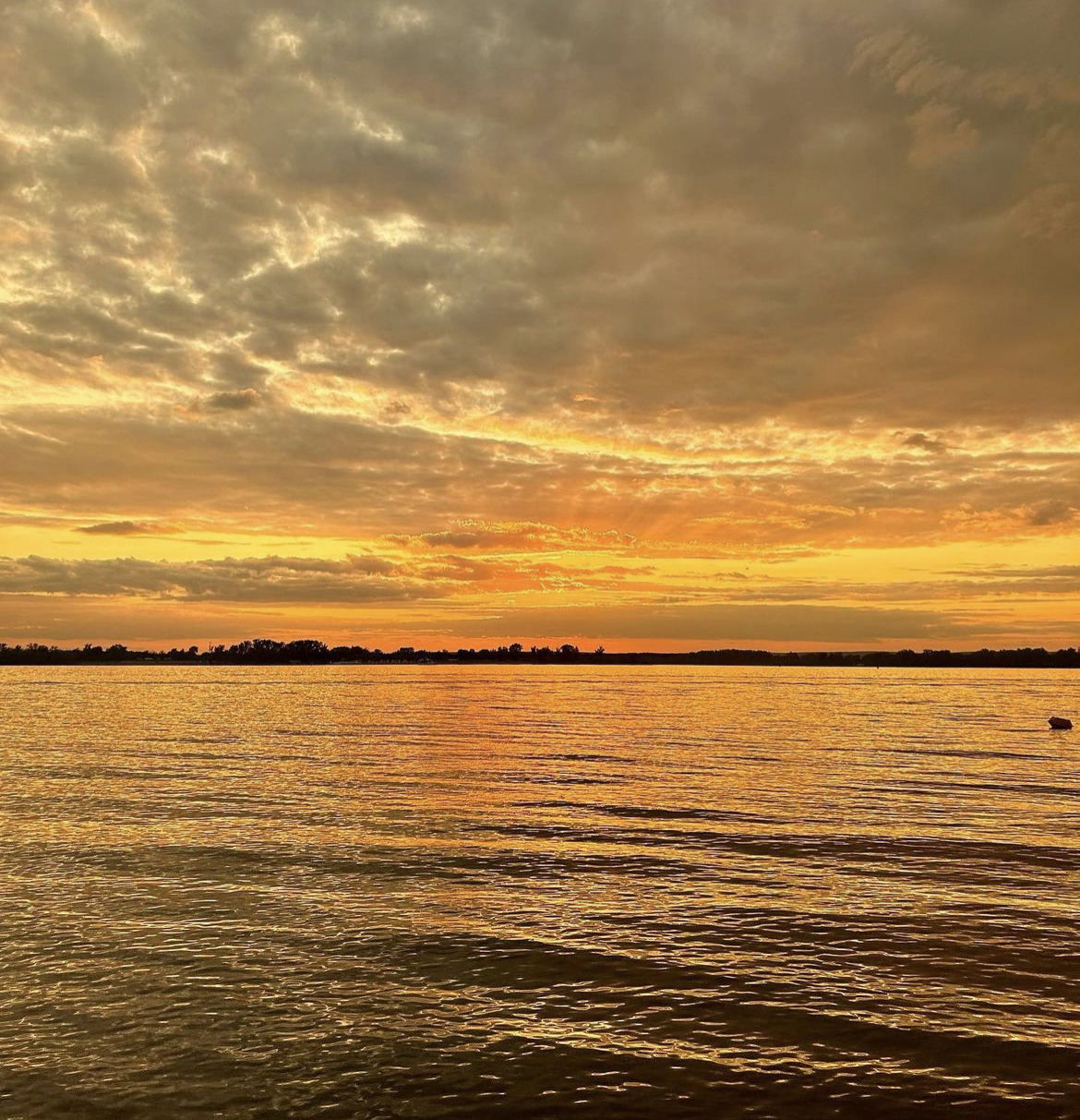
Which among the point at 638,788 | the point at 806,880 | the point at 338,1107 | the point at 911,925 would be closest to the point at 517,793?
the point at 638,788

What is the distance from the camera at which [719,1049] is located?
51.1 feet

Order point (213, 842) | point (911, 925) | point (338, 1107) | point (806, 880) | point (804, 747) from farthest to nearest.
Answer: point (804, 747) < point (213, 842) < point (806, 880) < point (911, 925) < point (338, 1107)

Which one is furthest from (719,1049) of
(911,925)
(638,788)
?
(638,788)

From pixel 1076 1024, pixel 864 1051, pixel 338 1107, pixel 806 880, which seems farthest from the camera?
pixel 806 880

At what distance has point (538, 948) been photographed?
20.6 meters

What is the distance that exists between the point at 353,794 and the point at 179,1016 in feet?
92.6

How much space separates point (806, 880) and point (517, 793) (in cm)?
2054

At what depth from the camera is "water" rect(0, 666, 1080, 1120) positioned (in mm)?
14336

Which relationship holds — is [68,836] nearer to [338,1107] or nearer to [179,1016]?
[179,1016]

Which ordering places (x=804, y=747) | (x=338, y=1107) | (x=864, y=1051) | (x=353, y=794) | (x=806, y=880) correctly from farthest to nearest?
(x=804, y=747), (x=353, y=794), (x=806, y=880), (x=864, y=1051), (x=338, y=1107)

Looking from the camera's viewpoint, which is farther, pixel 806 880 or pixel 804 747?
pixel 804 747

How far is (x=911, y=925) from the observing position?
74.0 ft

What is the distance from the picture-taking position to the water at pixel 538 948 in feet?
47.0

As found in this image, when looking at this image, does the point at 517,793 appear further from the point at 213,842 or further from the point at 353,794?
the point at 213,842
